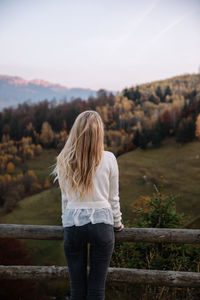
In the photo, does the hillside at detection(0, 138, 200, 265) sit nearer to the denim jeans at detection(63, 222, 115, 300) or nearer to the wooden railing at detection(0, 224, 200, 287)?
the wooden railing at detection(0, 224, 200, 287)

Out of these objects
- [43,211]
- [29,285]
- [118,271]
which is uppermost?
[118,271]

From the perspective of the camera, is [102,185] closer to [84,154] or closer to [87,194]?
[87,194]

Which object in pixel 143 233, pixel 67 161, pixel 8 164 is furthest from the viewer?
pixel 8 164

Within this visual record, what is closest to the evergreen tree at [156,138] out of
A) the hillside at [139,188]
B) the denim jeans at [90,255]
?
the hillside at [139,188]

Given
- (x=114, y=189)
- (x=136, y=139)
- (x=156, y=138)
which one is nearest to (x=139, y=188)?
(x=156, y=138)

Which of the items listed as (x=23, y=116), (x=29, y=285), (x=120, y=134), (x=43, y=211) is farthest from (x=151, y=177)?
(x=23, y=116)

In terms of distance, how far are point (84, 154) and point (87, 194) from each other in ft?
1.32

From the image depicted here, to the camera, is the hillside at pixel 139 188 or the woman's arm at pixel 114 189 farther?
the hillside at pixel 139 188

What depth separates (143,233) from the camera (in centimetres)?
351

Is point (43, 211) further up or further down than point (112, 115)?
further down

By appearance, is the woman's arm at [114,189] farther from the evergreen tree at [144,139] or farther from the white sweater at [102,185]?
the evergreen tree at [144,139]

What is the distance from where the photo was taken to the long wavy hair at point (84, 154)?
8.09 ft

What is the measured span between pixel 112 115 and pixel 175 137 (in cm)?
3248

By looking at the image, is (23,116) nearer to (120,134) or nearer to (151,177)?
(120,134)
